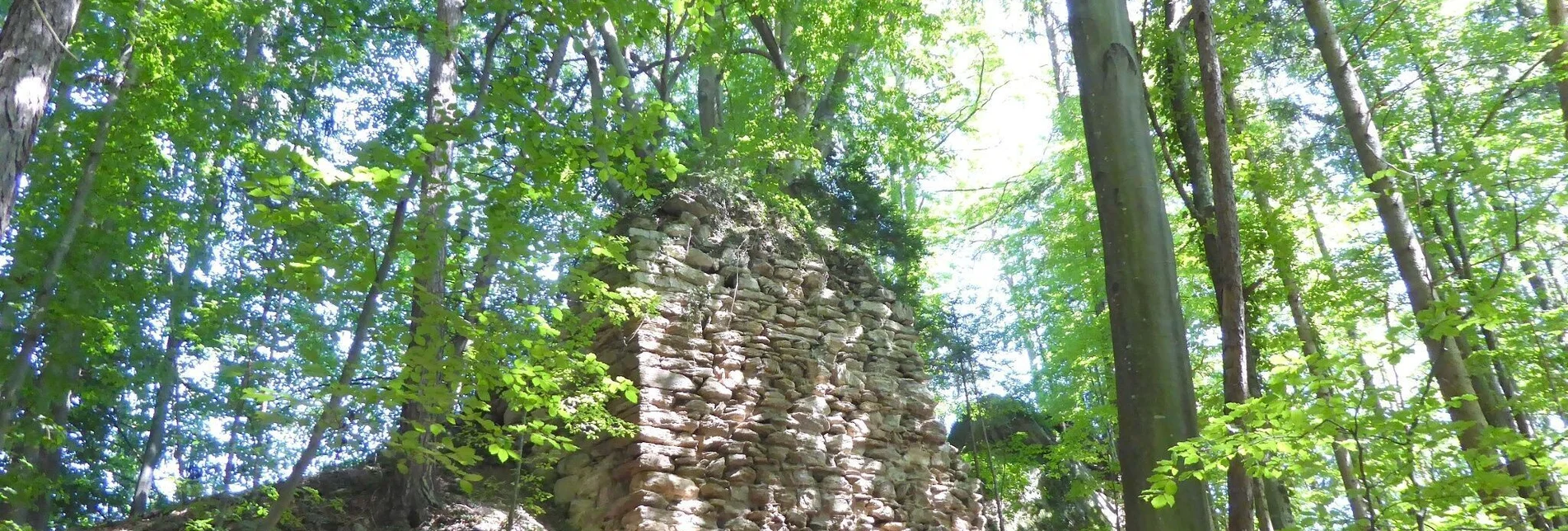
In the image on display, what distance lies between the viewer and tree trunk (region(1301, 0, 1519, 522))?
198 inches

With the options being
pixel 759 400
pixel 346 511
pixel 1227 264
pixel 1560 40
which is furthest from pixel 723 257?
pixel 1560 40

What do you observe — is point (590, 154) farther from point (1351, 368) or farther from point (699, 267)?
point (699, 267)

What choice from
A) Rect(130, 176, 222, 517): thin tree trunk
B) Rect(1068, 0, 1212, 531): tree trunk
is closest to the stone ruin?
Rect(1068, 0, 1212, 531): tree trunk

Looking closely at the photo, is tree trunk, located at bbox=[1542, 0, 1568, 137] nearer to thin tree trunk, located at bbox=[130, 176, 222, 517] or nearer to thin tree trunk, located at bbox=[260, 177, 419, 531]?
thin tree trunk, located at bbox=[260, 177, 419, 531]

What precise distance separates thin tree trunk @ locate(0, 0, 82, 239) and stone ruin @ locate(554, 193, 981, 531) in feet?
11.3

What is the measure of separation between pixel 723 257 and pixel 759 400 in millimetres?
1205

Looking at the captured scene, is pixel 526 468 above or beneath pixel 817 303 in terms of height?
beneath

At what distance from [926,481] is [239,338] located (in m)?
7.75

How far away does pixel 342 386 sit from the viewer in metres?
2.88

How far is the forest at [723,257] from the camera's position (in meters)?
3.05

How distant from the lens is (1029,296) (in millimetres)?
15695

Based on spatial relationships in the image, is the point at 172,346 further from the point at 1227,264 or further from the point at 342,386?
the point at 1227,264

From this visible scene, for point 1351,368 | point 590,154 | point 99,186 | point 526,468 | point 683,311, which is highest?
point 99,186

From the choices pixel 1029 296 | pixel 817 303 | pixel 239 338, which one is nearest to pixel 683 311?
pixel 817 303
